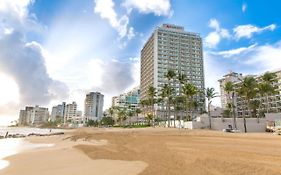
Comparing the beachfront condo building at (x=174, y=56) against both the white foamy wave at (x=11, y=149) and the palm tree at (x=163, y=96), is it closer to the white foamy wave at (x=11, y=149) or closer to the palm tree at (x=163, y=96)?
the palm tree at (x=163, y=96)

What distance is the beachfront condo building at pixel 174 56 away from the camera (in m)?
150

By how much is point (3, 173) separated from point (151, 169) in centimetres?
813

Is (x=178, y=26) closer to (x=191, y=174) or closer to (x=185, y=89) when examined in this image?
(x=185, y=89)

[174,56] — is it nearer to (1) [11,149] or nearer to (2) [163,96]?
(2) [163,96]

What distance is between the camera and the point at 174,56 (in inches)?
6132

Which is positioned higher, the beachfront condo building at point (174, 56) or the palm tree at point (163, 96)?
the beachfront condo building at point (174, 56)

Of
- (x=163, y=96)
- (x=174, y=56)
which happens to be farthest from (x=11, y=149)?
(x=174, y=56)

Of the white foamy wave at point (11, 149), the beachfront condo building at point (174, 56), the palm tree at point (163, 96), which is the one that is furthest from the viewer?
the beachfront condo building at point (174, 56)

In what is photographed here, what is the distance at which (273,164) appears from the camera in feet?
36.9

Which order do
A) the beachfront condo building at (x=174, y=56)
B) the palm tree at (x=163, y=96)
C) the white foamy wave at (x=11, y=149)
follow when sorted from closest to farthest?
the white foamy wave at (x=11, y=149) < the palm tree at (x=163, y=96) < the beachfront condo building at (x=174, y=56)

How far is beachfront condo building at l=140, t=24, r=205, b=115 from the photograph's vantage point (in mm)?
149875

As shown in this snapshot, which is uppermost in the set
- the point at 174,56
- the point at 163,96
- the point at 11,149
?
the point at 174,56

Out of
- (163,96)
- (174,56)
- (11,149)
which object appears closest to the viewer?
A: (11,149)

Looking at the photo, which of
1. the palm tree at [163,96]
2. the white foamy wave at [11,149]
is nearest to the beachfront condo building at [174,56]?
the palm tree at [163,96]
